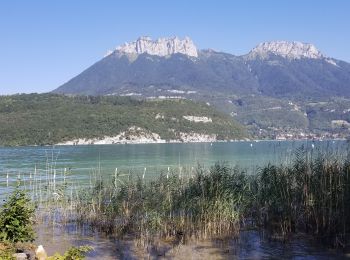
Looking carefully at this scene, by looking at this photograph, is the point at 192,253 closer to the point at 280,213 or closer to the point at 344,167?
the point at 280,213

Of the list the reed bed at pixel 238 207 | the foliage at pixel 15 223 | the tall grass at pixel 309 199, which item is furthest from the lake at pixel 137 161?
the foliage at pixel 15 223

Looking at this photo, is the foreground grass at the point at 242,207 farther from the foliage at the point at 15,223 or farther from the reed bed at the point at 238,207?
the foliage at the point at 15,223

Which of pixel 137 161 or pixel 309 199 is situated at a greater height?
pixel 309 199

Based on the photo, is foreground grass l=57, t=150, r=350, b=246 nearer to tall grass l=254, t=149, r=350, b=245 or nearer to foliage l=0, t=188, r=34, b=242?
tall grass l=254, t=149, r=350, b=245

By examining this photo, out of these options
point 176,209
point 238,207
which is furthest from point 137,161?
point 238,207

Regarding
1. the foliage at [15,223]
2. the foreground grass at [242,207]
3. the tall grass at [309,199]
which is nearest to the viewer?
the foliage at [15,223]

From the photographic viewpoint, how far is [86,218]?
68.6 ft

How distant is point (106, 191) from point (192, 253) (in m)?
9.86

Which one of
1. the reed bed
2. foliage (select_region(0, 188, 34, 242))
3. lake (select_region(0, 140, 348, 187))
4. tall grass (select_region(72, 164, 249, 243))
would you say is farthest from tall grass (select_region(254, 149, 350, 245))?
foliage (select_region(0, 188, 34, 242))

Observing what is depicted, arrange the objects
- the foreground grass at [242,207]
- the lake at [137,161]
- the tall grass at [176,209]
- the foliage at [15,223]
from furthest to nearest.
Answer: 1. the lake at [137,161]
2. the tall grass at [176,209]
3. the foreground grass at [242,207]
4. the foliage at [15,223]

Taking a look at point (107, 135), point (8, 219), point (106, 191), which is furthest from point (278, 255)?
point (107, 135)

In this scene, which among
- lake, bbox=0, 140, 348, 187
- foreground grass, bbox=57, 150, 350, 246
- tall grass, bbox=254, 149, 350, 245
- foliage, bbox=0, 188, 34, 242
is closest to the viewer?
foliage, bbox=0, 188, 34, 242

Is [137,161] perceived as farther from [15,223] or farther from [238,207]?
[15,223]

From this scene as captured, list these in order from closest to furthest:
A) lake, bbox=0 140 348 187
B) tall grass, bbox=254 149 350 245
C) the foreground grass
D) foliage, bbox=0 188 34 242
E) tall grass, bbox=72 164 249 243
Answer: foliage, bbox=0 188 34 242 → tall grass, bbox=254 149 350 245 → the foreground grass → tall grass, bbox=72 164 249 243 → lake, bbox=0 140 348 187
